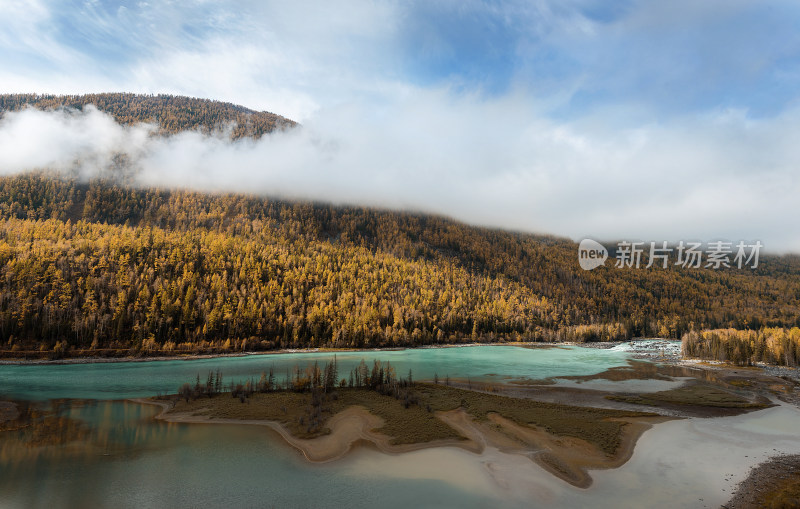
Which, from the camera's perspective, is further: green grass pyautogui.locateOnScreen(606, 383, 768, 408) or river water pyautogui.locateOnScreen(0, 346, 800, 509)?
green grass pyautogui.locateOnScreen(606, 383, 768, 408)

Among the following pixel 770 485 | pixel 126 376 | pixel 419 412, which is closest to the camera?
pixel 770 485

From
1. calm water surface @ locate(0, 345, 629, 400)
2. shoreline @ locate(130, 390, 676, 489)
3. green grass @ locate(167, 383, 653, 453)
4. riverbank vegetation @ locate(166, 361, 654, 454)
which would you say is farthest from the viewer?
calm water surface @ locate(0, 345, 629, 400)

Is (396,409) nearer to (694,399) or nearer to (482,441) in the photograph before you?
(482,441)

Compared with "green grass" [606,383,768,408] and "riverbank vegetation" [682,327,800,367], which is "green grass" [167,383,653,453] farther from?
"riverbank vegetation" [682,327,800,367]

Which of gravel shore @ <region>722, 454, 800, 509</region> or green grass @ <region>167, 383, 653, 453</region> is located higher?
gravel shore @ <region>722, 454, 800, 509</region>

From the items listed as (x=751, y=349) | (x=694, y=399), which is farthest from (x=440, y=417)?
(x=751, y=349)

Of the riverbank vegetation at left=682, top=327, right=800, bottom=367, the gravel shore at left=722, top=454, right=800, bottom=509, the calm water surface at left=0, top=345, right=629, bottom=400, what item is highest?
the gravel shore at left=722, top=454, right=800, bottom=509

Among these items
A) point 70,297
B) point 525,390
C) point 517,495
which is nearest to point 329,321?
point 70,297

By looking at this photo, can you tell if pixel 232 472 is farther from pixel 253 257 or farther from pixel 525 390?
pixel 253 257

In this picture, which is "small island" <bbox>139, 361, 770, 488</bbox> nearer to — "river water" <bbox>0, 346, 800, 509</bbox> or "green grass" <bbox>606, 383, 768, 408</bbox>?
"green grass" <bbox>606, 383, 768, 408</bbox>

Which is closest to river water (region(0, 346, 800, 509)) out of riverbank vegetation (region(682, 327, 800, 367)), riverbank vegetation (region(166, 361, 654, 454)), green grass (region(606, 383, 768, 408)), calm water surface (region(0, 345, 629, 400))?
riverbank vegetation (region(166, 361, 654, 454))

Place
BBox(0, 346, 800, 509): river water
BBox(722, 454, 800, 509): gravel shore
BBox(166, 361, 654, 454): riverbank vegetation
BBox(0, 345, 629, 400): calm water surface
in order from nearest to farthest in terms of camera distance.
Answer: BBox(722, 454, 800, 509): gravel shore → BBox(0, 346, 800, 509): river water → BBox(166, 361, 654, 454): riverbank vegetation → BBox(0, 345, 629, 400): calm water surface
